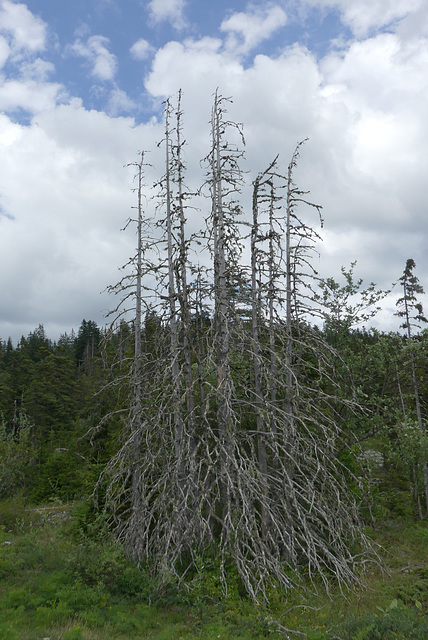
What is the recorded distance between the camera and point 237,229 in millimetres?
10578

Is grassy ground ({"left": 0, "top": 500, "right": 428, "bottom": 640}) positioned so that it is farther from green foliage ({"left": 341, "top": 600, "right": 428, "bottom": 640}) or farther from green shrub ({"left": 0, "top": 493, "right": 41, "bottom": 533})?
green shrub ({"left": 0, "top": 493, "right": 41, "bottom": 533})

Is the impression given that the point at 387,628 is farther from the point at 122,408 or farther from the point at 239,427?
the point at 122,408

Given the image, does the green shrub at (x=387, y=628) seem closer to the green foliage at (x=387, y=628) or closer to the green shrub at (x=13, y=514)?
the green foliage at (x=387, y=628)

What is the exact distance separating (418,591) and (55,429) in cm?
3710

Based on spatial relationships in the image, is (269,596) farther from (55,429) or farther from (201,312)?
(55,429)

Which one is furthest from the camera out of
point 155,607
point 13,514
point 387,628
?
point 13,514

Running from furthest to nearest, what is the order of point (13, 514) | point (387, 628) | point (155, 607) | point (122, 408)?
point (122, 408) < point (13, 514) < point (155, 607) < point (387, 628)

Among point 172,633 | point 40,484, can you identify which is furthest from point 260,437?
point 40,484

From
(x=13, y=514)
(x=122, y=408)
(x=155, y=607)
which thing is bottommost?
(x=13, y=514)

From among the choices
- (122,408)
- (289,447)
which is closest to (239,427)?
(289,447)

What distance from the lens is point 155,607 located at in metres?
8.16

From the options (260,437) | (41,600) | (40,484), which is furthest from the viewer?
(40,484)

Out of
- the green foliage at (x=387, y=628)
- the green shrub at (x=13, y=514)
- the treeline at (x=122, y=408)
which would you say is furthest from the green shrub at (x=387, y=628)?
the green shrub at (x=13, y=514)

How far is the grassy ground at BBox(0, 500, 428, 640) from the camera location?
6.71 meters
